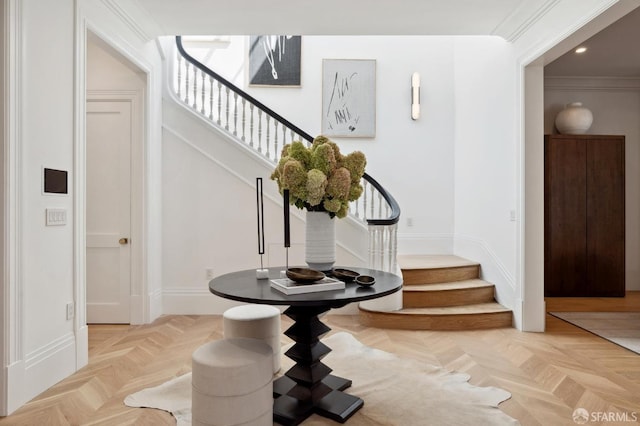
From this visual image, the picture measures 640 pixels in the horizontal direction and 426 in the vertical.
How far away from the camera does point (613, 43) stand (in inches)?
186

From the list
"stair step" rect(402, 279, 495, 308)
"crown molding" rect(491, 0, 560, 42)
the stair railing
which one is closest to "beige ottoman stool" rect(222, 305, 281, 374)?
the stair railing

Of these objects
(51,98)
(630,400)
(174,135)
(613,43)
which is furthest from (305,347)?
(613,43)

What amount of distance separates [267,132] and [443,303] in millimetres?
2820

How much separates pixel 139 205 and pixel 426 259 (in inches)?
140

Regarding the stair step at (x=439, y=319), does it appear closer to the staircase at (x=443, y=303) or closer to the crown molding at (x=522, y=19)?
the staircase at (x=443, y=303)

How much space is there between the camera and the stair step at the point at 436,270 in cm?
460

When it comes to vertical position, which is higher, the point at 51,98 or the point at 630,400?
the point at 51,98

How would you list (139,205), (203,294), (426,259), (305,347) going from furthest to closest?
(426,259) < (203,294) < (139,205) < (305,347)

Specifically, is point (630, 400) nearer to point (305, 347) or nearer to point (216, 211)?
point (305, 347)

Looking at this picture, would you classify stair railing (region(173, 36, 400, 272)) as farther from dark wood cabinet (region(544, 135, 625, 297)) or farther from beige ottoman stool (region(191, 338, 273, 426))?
beige ottoman stool (region(191, 338, 273, 426))

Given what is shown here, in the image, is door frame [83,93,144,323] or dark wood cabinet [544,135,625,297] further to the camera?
dark wood cabinet [544,135,625,297]

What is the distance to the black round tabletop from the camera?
1888 mm

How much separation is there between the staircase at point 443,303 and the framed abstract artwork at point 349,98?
2.20 meters

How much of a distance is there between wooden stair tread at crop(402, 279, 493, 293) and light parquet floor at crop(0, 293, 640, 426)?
20.8 inches
